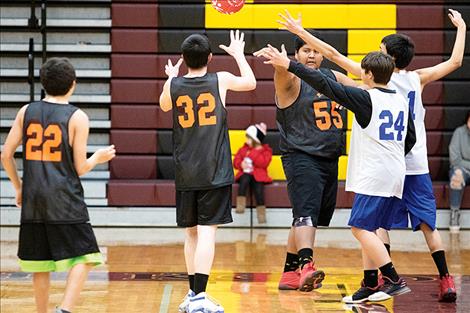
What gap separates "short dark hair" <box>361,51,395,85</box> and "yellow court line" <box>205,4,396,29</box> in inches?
215

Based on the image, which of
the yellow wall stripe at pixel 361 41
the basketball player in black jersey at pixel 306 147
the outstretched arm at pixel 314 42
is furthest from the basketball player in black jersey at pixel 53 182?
the yellow wall stripe at pixel 361 41

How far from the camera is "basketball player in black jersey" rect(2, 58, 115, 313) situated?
5.34 metres

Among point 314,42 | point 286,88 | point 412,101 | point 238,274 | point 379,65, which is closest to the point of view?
point 379,65

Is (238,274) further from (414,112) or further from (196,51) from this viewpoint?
(196,51)

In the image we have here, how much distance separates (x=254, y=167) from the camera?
A: 38.0ft

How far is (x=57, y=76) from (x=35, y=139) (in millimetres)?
346

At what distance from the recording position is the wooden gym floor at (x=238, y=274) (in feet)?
22.2

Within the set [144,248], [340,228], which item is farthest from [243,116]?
[144,248]

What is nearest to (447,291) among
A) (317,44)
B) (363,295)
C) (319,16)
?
(363,295)

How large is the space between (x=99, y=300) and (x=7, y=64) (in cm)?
598

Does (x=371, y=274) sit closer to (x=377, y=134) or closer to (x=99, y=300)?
(x=377, y=134)

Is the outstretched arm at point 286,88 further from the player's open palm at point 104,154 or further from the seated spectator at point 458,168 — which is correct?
the seated spectator at point 458,168

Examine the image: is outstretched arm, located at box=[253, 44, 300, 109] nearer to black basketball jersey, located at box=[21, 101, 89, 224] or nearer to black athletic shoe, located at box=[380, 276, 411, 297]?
black athletic shoe, located at box=[380, 276, 411, 297]

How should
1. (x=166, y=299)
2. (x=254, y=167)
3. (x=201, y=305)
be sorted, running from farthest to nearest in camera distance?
(x=254, y=167) → (x=166, y=299) → (x=201, y=305)
